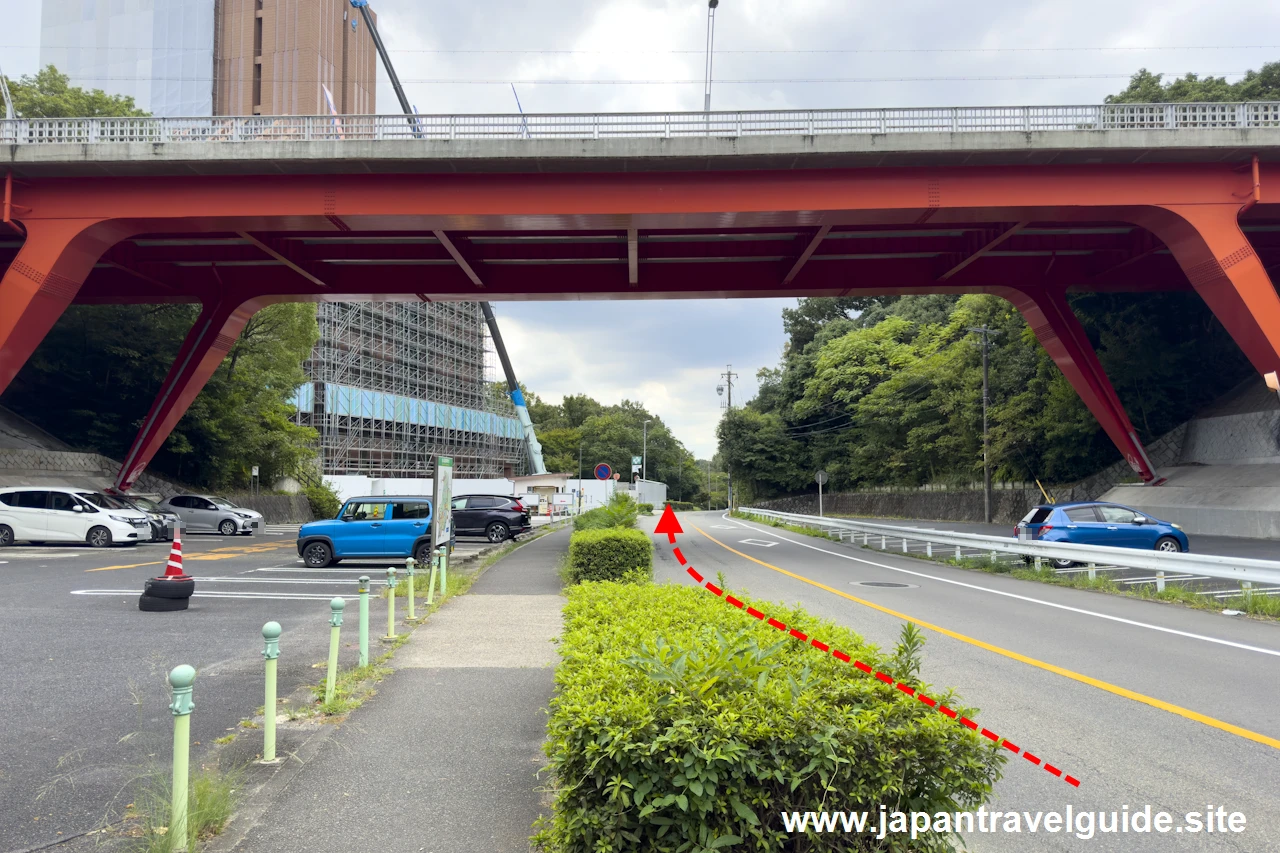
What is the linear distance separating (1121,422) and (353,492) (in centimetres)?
4284

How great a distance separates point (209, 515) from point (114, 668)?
92.5 ft

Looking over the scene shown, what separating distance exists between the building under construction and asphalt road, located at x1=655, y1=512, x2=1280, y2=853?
45.1 metres

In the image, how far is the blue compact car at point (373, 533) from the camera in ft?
65.7

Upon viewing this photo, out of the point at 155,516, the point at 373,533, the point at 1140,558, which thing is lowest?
the point at 1140,558

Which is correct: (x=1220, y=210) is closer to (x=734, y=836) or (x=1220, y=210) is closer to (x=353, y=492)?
(x=734, y=836)

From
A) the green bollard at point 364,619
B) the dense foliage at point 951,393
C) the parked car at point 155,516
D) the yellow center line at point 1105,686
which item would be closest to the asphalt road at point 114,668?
the green bollard at point 364,619

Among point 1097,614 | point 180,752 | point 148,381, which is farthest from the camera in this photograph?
point 148,381

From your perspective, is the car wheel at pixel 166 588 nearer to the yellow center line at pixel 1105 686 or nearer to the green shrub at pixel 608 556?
the green shrub at pixel 608 556

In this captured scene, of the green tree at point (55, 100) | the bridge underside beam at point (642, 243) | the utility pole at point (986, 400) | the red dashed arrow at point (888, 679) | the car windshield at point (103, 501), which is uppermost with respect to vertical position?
the green tree at point (55, 100)

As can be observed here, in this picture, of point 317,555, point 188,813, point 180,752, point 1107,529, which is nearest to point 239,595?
point 317,555

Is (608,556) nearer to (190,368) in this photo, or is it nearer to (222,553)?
(222,553)

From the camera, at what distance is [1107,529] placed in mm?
18609

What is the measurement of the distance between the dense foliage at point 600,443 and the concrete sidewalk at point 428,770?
108m

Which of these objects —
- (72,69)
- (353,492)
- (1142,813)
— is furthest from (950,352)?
(72,69)
